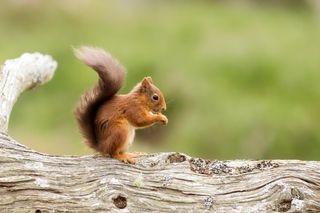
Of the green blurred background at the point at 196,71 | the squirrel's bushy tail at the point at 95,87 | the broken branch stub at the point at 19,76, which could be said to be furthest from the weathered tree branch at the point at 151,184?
the green blurred background at the point at 196,71

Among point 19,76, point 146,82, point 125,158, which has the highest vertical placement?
point 19,76

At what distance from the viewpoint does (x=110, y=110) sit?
15.4 feet

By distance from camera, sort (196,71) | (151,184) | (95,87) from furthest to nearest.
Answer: (196,71) → (95,87) → (151,184)

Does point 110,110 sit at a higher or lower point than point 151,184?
higher

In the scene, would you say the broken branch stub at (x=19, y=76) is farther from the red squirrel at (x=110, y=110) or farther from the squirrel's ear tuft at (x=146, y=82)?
the squirrel's ear tuft at (x=146, y=82)

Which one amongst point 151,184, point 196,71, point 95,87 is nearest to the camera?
point 151,184

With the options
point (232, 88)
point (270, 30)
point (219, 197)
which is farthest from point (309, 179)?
point (270, 30)

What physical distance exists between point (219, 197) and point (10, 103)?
1.42 metres

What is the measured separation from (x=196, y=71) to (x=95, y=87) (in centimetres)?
598

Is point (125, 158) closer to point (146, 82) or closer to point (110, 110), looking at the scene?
point (110, 110)

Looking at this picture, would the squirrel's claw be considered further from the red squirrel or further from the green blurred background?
the green blurred background

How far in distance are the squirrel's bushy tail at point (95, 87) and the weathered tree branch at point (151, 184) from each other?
0.55ft

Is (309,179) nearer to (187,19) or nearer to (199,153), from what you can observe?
(199,153)

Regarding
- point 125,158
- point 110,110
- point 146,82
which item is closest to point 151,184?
point 125,158
